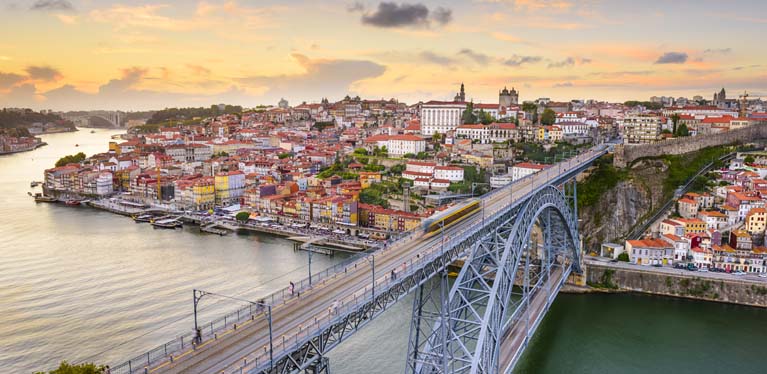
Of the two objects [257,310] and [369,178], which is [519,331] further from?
[369,178]

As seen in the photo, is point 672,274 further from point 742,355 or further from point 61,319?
point 61,319

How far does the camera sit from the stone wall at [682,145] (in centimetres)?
2553

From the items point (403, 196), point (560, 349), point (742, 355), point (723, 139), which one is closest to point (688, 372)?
point (742, 355)

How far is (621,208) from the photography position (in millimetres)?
21828

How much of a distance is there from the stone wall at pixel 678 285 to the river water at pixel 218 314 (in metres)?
0.38

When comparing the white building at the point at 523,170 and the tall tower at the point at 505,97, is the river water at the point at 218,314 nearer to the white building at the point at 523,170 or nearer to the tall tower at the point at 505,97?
the white building at the point at 523,170

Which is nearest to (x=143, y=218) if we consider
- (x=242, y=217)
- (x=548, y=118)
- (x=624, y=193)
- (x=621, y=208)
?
(x=242, y=217)

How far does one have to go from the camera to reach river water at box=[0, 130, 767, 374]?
12734 mm

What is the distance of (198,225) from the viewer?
27703mm

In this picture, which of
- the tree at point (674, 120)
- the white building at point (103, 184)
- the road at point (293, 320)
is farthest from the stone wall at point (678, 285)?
the white building at point (103, 184)

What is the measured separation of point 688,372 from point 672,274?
217 inches

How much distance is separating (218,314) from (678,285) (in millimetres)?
14804

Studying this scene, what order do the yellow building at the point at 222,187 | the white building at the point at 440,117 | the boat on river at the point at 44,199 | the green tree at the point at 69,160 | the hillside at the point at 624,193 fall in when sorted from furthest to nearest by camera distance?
1. the green tree at the point at 69,160
2. the white building at the point at 440,117
3. the boat on river at the point at 44,199
4. the yellow building at the point at 222,187
5. the hillside at the point at 624,193

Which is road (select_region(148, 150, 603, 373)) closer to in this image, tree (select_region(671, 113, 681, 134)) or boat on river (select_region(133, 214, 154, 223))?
boat on river (select_region(133, 214, 154, 223))
